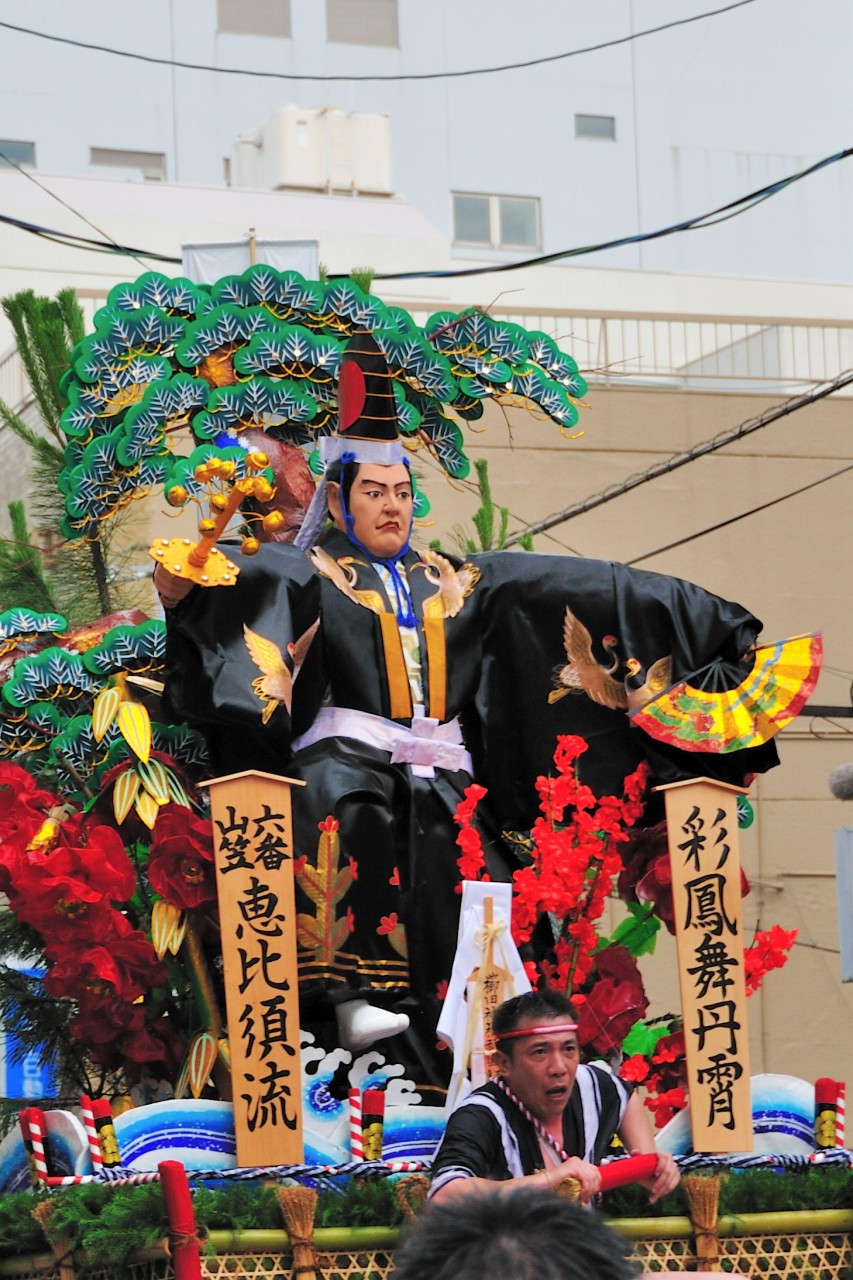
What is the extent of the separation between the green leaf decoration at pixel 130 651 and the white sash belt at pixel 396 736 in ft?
1.78

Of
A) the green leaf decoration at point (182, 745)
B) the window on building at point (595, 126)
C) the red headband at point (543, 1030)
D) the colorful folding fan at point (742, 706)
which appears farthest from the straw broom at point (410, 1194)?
the window on building at point (595, 126)

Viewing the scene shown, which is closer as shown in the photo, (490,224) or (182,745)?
(182,745)

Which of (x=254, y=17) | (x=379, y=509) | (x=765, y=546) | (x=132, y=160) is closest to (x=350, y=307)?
(x=379, y=509)

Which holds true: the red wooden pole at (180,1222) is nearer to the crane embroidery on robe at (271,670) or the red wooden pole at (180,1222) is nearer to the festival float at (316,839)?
the festival float at (316,839)

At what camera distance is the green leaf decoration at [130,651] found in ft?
20.6

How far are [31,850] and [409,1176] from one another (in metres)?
1.44

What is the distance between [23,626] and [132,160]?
12.6 meters

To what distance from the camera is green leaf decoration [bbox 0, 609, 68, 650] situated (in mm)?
6465

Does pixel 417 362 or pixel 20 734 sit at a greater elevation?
pixel 417 362

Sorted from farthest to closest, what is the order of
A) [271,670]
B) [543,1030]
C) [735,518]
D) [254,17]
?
[254,17], [735,518], [271,670], [543,1030]

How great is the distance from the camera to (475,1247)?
234cm

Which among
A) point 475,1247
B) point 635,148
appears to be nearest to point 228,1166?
point 475,1247

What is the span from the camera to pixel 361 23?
1944 centimetres

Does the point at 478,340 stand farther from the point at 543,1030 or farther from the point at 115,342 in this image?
the point at 543,1030
